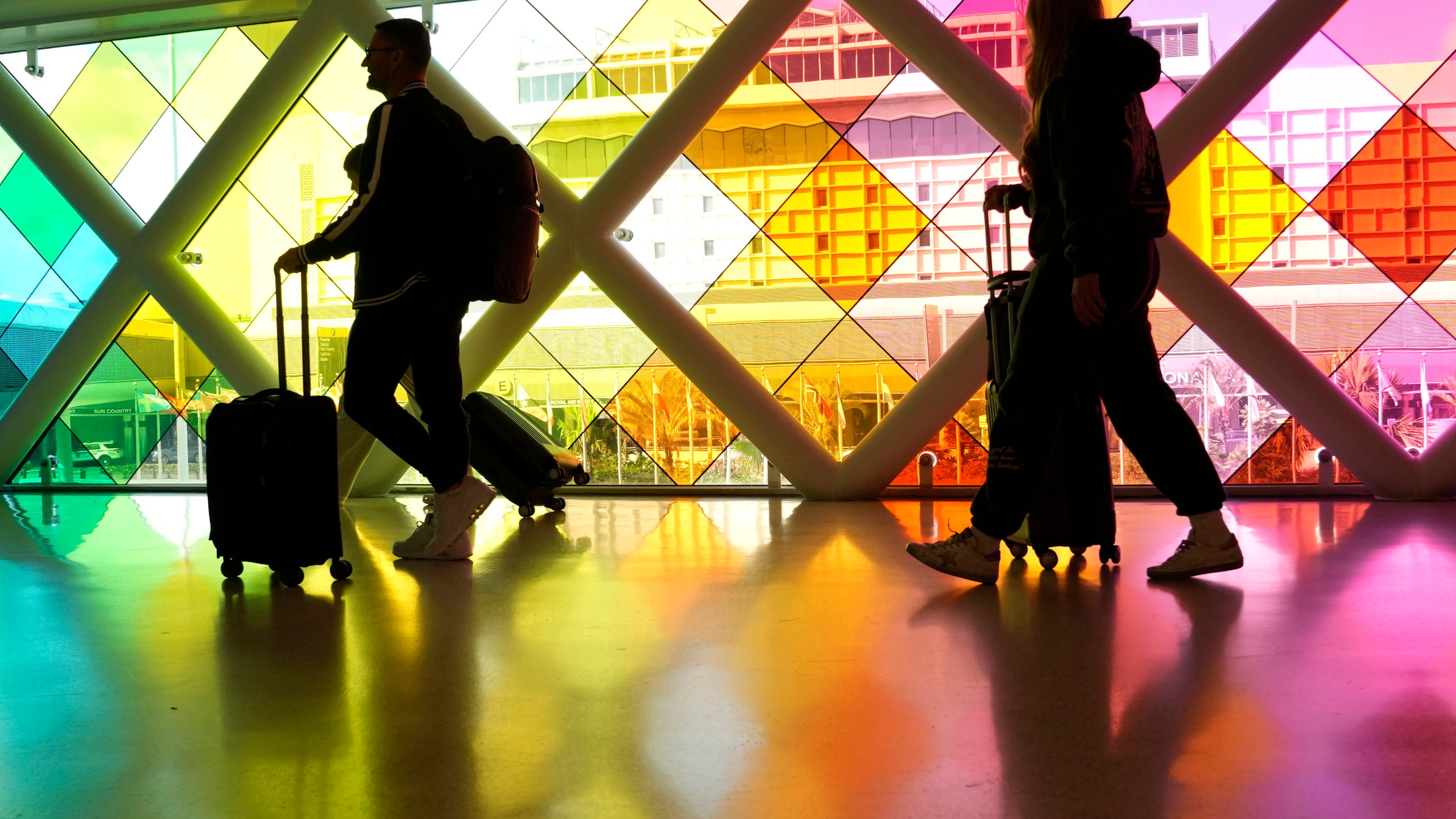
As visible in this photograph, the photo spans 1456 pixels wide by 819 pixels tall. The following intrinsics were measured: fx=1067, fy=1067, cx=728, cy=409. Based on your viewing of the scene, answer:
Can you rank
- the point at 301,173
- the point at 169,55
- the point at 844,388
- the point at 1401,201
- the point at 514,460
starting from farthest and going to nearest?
1. the point at 169,55
2. the point at 301,173
3. the point at 844,388
4. the point at 1401,201
5. the point at 514,460

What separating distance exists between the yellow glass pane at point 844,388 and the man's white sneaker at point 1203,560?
307 cm

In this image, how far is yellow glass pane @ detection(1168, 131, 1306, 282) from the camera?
6.04 meters

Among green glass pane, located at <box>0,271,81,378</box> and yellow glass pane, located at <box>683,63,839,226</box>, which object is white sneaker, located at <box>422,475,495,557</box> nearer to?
yellow glass pane, located at <box>683,63,839,226</box>

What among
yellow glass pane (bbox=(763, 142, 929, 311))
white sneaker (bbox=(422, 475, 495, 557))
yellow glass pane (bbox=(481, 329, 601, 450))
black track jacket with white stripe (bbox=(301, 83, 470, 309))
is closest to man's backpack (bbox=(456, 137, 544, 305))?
black track jacket with white stripe (bbox=(301, 83, 470, 309))

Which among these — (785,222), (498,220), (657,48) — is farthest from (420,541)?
(657,48)

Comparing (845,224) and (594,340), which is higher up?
(845,224)

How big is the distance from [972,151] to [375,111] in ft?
12.0

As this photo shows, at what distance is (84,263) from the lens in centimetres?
798

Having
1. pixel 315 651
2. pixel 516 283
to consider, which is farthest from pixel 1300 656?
pixel 516 283

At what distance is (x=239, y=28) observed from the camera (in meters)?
7.77

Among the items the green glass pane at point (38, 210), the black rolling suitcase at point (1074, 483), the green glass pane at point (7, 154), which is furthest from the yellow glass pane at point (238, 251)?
the black rolling suitcase at point (1074, 483)

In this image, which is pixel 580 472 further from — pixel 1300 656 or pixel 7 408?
pixel 7 408

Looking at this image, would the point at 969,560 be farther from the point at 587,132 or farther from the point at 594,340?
the point at 587,132

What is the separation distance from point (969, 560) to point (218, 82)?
6.95 meters
